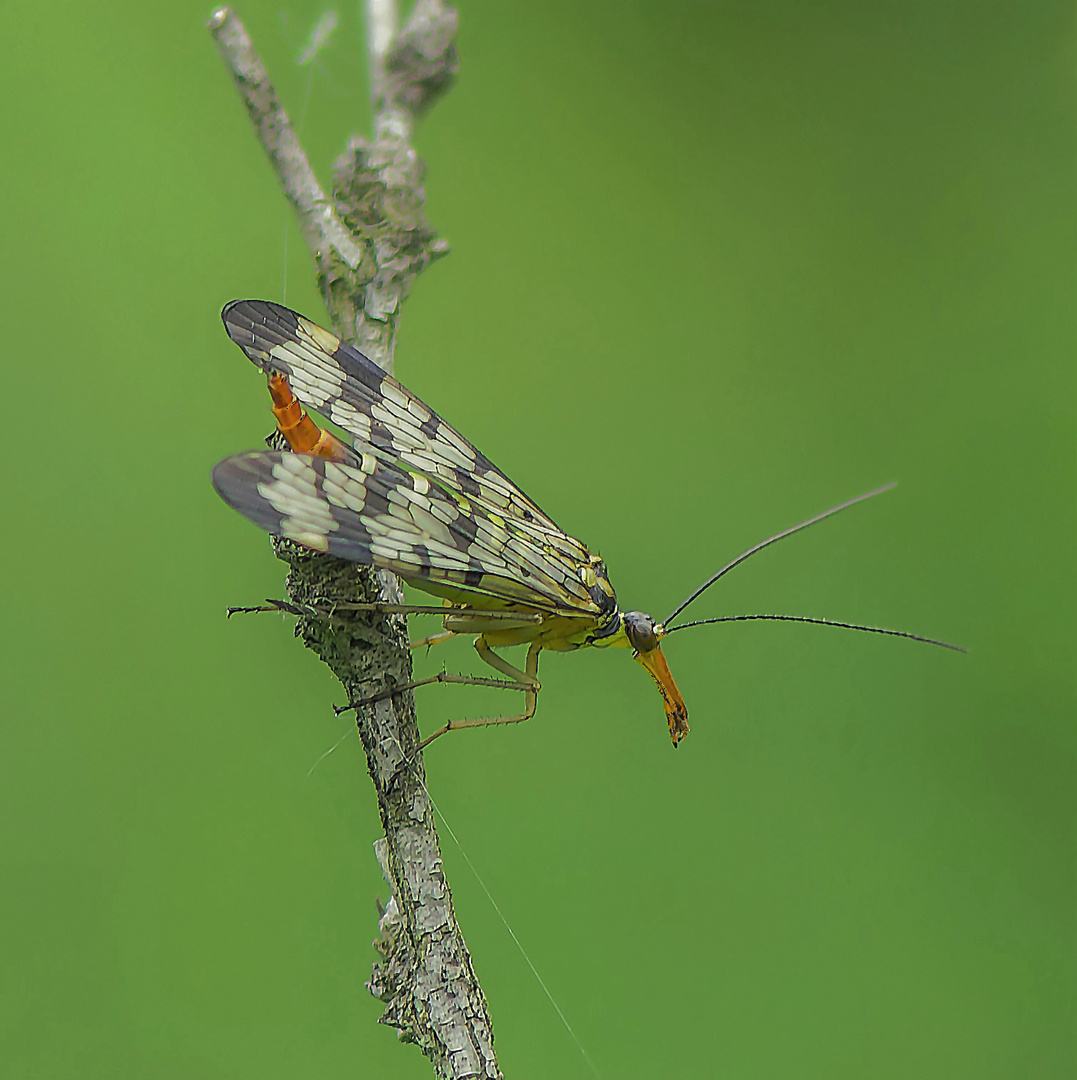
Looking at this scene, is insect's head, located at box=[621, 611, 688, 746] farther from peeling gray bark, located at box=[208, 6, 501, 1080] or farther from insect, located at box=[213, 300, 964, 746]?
peeling gray bark, located at box=[208, 6, 501, 1080]

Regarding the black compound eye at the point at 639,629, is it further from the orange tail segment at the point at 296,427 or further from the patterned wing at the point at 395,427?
the orange tail segment at the point at 296,427

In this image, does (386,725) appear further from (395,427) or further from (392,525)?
(395,427)

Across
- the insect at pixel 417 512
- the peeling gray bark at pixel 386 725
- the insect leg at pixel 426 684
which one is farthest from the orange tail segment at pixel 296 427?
the insect leg at pixel 426 684

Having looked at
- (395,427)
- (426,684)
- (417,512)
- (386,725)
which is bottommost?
(386,725)

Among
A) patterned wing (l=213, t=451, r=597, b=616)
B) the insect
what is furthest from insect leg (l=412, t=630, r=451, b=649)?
patterned wing (l=213, t=451, r=597, b=616)

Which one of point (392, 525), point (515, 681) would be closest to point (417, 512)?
point (392, 525)

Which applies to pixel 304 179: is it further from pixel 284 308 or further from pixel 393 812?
pixel 393 812

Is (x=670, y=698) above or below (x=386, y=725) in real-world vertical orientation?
above
